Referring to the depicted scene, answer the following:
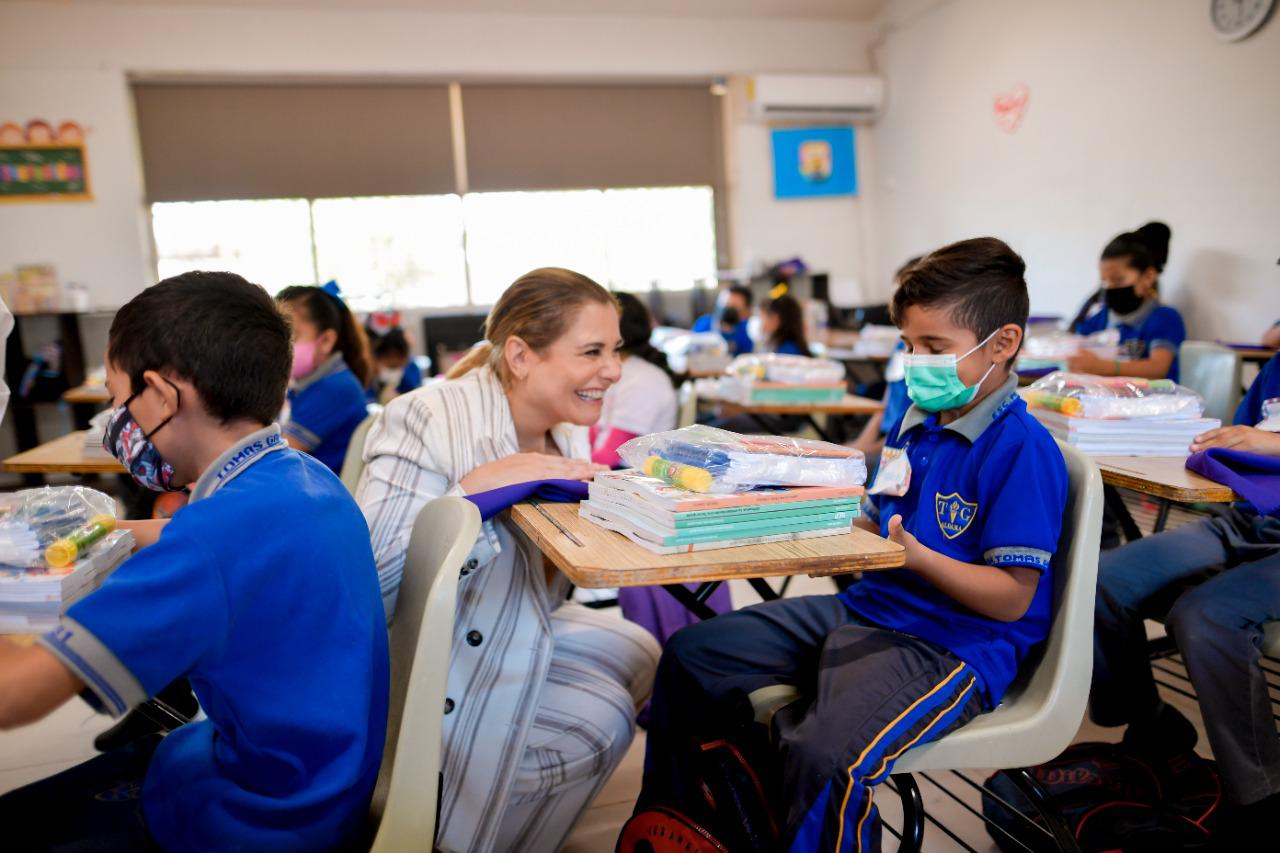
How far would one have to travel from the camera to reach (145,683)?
901 mm

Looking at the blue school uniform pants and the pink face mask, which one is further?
the pink face mask

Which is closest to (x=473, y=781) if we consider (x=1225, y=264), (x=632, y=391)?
(x=632, y=391)

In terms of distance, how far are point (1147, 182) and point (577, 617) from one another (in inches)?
Answer: 195

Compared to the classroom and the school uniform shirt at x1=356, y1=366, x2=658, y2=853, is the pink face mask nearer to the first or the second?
the classroom

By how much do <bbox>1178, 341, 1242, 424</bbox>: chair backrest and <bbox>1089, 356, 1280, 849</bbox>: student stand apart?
780 millimetres

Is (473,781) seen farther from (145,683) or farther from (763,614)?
(145,683)

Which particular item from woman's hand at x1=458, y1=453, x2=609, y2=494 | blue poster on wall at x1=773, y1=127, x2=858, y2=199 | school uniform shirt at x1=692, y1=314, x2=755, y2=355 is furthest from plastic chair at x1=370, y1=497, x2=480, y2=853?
blue poster on wall at x1=773, y1=127, x2=858, y2=199

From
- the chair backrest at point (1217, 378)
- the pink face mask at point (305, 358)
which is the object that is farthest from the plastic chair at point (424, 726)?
the chair backrest at point (1217, 378)

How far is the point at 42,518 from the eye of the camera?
129 centimetres

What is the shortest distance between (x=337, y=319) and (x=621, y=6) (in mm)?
5719

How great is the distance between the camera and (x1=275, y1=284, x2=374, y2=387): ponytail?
2.91 metres

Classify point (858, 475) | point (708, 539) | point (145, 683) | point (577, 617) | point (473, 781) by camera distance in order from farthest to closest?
point (577, 617) < point (473, 781) < point (858, 475) < point (708, 539) < point (145, 683)

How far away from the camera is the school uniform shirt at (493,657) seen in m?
1.50

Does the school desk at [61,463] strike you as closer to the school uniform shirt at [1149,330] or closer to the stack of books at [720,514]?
the stack of books at [720,514]
